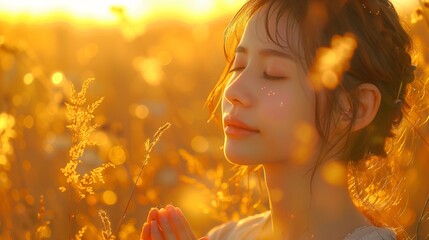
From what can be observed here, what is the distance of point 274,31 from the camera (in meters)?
2.56

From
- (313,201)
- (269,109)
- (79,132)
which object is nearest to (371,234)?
(313,201)

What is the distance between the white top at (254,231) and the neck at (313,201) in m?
0.03

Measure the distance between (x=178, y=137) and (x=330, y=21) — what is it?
7.97 feet

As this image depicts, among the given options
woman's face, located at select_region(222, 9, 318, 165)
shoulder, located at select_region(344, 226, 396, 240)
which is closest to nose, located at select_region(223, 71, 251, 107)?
woman's face, located at select_region(222, 9, 318, 165)

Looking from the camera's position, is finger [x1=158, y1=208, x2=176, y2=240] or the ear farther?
the ear

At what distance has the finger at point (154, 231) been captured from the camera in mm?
2354

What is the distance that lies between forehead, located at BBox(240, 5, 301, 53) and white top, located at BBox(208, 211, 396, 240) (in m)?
0.59

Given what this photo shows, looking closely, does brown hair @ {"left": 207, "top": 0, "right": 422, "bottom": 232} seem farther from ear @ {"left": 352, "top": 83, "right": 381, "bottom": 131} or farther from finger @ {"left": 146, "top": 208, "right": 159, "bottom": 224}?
finger @ {"left": 146, "top": 208, "right": 159, "bottom": 224}

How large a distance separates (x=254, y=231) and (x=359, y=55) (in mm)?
763

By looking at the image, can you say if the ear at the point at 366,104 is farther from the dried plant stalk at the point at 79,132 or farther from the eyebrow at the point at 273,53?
the dried plant stalk at the point at 79,132

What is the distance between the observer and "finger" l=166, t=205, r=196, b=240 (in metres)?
2.36

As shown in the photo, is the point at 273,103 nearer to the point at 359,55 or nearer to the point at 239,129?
the point at 239,129

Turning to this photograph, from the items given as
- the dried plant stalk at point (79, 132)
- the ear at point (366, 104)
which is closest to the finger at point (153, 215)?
the dried plant stalk at point (79, 132)

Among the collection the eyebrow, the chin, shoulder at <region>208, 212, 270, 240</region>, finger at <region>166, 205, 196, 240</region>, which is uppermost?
the eyebrow
